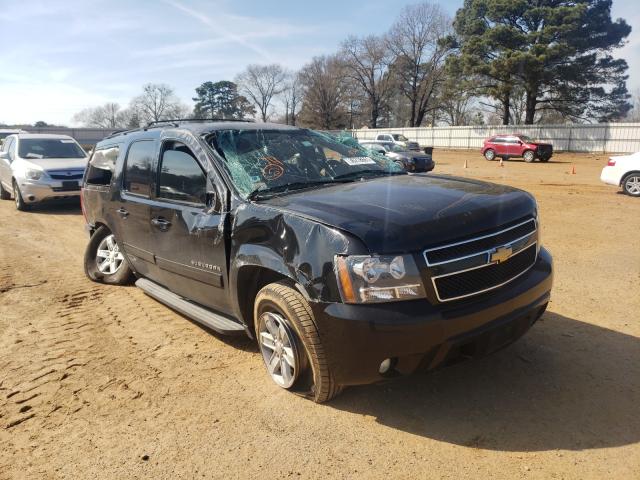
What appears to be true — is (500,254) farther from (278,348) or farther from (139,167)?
(139,167)

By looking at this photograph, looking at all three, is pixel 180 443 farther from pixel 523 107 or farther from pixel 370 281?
pixel 523 107

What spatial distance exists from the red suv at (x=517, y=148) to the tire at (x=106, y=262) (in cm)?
2733

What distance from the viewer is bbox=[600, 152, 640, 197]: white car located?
40.2 ft

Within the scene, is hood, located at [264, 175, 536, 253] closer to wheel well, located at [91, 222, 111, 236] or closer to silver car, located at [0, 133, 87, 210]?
wheel well, located at [91, 222, 111, 236]

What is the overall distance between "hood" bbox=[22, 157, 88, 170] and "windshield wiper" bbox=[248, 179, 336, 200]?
9586 mm

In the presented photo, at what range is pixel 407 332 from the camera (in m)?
2.57

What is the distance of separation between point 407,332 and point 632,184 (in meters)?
12.5

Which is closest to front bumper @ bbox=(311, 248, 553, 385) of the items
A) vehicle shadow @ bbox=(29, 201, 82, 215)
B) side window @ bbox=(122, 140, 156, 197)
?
side window @ bbox=(122, 140, 156, 197)

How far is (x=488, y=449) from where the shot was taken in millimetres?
2635

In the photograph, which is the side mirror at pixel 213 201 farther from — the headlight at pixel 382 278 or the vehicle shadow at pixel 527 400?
the vehicle shadow at pixel 527 400

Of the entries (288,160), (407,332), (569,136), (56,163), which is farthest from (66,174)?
(569,136)

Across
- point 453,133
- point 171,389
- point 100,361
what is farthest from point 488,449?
point 453,133

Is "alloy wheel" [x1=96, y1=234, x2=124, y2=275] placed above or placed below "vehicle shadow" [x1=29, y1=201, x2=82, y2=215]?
above

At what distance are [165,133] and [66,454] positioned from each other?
2.61m
